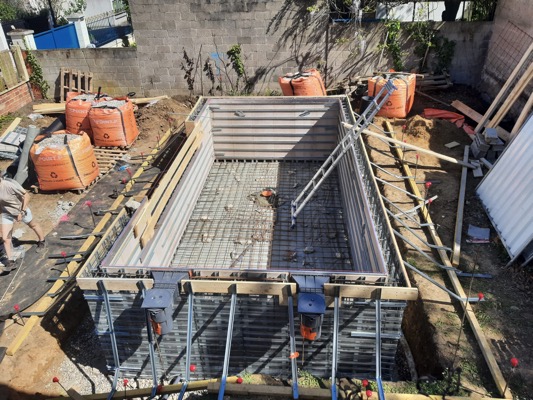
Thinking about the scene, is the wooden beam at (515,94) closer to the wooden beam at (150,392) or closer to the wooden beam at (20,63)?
the wooden beam at (150,392)

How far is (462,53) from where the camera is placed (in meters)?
11.0

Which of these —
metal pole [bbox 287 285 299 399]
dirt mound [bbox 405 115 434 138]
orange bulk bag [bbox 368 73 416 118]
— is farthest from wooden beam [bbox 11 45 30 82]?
metal pole [bbox 287 285 299 399]

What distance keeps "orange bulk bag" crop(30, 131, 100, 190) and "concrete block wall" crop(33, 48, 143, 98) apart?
478 centimetres

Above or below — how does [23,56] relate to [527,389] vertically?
above

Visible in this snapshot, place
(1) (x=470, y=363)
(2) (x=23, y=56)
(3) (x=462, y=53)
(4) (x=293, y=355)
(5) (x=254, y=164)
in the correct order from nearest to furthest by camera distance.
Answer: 1. (4) (x=293, y=355)
2. (1) (x=470, y=363)
3. (5) (x=254, y=164)
4. (3) (x=462, y=53)
5. (2) (x=23, y=56)

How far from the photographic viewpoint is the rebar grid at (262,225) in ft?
20.7

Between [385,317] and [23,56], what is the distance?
13203 millimetres

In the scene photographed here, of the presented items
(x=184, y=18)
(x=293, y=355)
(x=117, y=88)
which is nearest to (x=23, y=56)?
(x=117, y=88)

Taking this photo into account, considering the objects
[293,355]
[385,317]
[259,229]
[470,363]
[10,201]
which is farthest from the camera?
[259,229]

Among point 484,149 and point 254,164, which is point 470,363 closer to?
point 484,149

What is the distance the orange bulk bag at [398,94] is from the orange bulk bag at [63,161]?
6893 millimetres

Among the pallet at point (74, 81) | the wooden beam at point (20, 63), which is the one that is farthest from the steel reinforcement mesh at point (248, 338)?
the wooden beam at point (20, 63)

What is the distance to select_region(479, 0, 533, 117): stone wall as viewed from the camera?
8.94m

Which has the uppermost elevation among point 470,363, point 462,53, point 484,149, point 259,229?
point 462,53
